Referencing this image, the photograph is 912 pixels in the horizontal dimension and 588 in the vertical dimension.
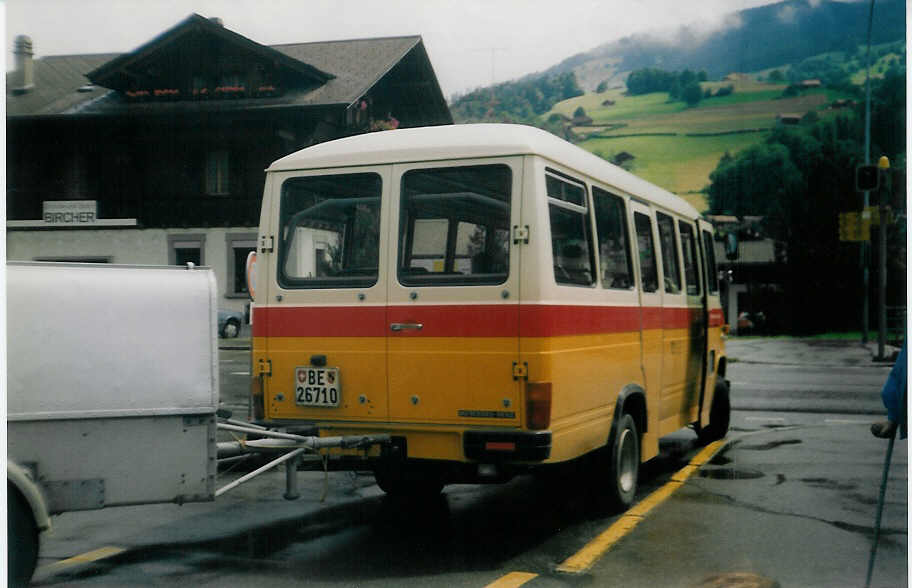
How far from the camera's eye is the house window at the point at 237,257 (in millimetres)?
21812

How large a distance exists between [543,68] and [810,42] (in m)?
2.09

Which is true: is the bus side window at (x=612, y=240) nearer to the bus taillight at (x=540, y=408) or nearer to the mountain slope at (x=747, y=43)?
the mountain slope at (x=747, y=43)

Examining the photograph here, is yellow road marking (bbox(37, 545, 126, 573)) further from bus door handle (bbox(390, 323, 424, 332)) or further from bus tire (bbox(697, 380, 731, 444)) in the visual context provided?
bus tire (bbox(697, 380, 731, 444))

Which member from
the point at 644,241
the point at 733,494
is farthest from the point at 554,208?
the point at 733,494

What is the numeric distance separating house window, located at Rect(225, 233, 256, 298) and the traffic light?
15194 mm

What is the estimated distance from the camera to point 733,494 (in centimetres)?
777

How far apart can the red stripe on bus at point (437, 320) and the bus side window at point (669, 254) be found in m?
1.79

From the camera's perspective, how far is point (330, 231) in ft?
21.5

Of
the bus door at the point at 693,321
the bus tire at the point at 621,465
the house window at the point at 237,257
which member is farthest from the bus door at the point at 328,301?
the house window at the point at 237,257

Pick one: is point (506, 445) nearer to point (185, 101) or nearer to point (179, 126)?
point (179, 126)

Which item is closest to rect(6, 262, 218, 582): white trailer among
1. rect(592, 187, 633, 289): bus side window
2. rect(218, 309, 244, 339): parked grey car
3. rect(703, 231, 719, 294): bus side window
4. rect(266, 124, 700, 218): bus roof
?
rect(266, 124, 700, 218): bus roof

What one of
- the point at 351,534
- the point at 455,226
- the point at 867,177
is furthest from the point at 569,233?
the point at 867,177

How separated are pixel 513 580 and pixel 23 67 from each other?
507 cm

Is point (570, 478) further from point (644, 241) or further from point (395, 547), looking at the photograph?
point (395, 547)
